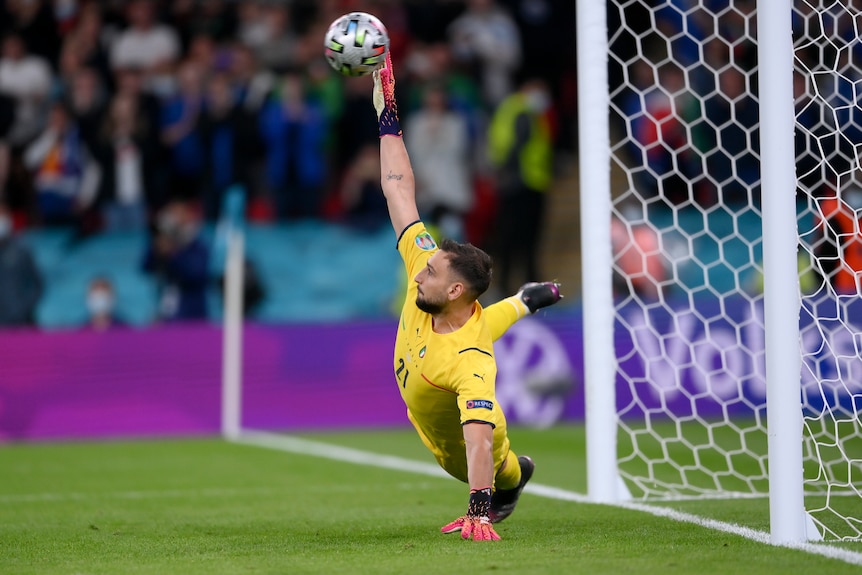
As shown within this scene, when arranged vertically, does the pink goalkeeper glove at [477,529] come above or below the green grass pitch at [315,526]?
above

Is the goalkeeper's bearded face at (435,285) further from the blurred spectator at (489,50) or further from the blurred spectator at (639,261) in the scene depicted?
the blurred spectator at (489,50)

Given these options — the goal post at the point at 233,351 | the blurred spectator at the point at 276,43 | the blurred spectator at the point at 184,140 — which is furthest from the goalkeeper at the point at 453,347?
the blurred spectator at the point at 276,43

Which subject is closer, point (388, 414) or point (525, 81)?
point (388, 414)

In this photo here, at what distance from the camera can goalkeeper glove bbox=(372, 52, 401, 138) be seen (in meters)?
6.39

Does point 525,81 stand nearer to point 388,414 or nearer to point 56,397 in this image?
point 388,414

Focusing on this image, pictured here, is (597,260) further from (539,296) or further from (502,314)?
(502,314)

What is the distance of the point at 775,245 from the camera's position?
221 inches

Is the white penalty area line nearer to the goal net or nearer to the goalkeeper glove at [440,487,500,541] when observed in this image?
the goal net

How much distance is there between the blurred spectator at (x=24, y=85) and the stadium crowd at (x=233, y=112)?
23 millimetres

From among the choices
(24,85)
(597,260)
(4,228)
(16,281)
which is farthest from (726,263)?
(24,85)

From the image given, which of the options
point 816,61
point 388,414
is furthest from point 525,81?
point 816,61

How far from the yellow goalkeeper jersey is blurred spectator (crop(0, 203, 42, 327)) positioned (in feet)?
32.3

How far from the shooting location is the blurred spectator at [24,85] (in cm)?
1644

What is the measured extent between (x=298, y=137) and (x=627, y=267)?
4.68 m
